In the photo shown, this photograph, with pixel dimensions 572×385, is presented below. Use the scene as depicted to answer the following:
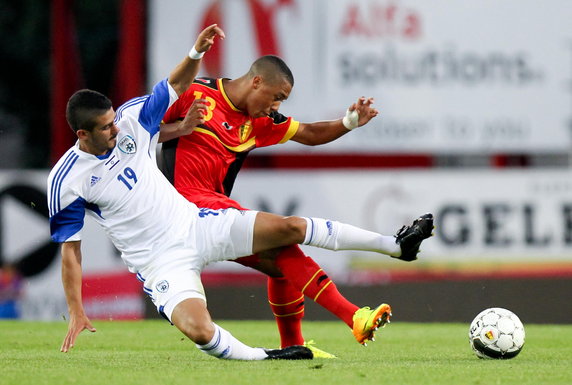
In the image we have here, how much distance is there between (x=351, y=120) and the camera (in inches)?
321

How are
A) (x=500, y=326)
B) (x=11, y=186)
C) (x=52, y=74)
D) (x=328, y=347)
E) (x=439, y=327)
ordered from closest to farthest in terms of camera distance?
(x=500, y=326)
(x=328, y=347)
(x=439, y=327)
(x=11, y=186)
(x=52, y=74)

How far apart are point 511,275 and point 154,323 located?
394cm

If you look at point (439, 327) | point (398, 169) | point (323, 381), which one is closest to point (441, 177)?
point (398, 169)

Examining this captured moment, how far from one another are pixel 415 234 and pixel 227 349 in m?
1.29

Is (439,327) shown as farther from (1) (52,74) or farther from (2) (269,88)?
(1) (52,74)

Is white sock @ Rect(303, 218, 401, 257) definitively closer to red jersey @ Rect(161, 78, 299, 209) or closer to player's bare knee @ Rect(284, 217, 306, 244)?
player's bare knee @ Rect(284, 217, 306, 244)

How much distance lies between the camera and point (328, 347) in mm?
9055

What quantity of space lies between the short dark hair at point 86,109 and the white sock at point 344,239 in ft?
4.59

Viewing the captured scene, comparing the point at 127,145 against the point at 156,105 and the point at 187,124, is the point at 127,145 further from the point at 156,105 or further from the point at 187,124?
the point at 187,124

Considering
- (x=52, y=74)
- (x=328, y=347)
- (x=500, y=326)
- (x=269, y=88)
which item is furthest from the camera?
(x=52, y=74)

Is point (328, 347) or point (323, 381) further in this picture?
point (328, 347)

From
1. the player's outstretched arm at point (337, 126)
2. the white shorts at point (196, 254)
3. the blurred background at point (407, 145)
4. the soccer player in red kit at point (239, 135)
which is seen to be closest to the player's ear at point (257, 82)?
the soccer player in red kit at point (239, 135)

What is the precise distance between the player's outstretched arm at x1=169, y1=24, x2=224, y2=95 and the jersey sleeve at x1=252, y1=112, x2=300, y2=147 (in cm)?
73

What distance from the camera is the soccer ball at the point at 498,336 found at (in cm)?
735
